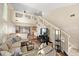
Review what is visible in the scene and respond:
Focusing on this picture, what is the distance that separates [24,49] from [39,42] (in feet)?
0.66

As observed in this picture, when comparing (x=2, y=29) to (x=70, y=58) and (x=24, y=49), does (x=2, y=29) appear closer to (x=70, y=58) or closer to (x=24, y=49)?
(x=24, y=49)

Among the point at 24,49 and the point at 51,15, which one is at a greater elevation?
the point at 51,15

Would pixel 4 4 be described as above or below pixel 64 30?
above

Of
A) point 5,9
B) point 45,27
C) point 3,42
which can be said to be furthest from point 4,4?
point 45,27

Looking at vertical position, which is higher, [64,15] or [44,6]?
[44,6]

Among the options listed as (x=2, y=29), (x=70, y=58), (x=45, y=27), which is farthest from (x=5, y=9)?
(x=70, y=58)

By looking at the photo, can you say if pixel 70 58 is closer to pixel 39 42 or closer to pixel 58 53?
pixel 58 53

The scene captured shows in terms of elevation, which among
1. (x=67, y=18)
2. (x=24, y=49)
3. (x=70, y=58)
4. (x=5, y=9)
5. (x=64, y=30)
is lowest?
(x=70, y=58)

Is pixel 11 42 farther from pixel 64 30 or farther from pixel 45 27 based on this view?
pixel 64 30

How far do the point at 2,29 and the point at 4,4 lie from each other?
0.31 meters

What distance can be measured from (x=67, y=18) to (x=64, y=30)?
15cm

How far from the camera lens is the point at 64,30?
1735 mm

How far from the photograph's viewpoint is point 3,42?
1.73 metres

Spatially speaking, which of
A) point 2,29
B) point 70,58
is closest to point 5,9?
point 2,29
